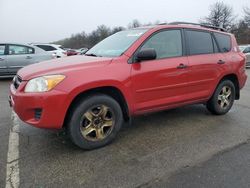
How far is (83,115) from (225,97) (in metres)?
3.16

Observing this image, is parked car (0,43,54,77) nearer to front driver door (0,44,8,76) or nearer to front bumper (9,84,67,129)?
front driver door (0,44,8,76)

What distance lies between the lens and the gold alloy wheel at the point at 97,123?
3514 millimetres

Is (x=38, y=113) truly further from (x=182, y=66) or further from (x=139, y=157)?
(x=182, y=66)

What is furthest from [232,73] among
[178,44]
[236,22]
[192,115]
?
[236,22]

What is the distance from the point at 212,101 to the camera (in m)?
5.07

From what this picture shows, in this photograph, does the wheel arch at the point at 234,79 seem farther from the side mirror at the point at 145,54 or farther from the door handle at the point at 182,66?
the side mirror at the point at 145,54

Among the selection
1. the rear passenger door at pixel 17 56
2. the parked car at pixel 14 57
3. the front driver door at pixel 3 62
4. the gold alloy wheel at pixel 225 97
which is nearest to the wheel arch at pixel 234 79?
the gold alloy wheel at pixel 225 97

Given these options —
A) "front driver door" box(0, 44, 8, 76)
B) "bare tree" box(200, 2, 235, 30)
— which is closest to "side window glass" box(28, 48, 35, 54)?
"front driver door" box(0, 44, 8, 76)

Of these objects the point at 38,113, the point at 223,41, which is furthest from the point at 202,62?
the point at 38,113

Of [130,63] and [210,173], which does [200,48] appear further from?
[210,173]

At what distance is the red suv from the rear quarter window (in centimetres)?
3

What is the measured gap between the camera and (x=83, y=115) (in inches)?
135

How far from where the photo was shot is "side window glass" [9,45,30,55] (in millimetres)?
9836

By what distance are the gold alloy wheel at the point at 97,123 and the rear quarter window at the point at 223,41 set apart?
2756 mm
